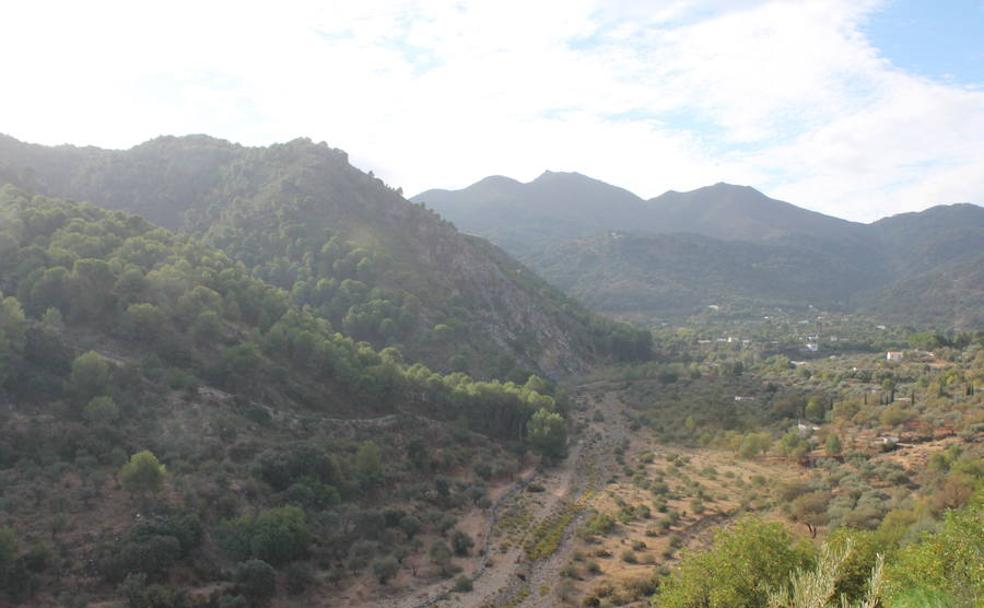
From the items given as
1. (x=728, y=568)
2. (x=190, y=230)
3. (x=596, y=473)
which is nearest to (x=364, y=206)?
(x=190, y=230)

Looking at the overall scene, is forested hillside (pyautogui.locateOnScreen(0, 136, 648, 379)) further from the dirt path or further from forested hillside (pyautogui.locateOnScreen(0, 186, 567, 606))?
the dirt path

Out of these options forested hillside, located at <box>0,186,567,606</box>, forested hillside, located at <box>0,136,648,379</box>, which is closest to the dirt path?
forested hillside, located at <box>0,186,567,606</box>

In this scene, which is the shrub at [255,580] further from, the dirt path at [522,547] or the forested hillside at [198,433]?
the dirt path at [522,547]

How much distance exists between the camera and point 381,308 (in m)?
74.7

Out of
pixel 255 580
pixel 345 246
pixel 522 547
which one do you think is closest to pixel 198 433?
pixel 255 580

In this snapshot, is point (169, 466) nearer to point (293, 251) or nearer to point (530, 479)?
point (530, 479)

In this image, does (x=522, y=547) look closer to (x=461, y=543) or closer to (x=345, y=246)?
(x=461, y=543)

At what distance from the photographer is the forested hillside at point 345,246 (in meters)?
75.9

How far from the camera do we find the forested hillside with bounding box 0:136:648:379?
249ft

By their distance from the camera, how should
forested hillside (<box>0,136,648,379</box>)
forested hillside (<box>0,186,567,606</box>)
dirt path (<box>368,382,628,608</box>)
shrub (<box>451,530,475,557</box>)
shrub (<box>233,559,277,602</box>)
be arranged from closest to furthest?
shrub (<box>233,559,277,602</box>)
forested hillside (<box>0,186,567,606</box>)
dirt path (<box>368,382,628,608</box>)
shrub (<box>451,530,475,557</box>)
forested hillside (<box>0,136,648,379</box>)

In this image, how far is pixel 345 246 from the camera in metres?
86.7

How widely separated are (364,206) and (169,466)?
75850 millimetres

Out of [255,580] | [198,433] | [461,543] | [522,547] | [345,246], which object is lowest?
[522,547]

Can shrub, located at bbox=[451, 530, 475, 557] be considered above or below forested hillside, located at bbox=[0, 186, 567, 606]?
below
